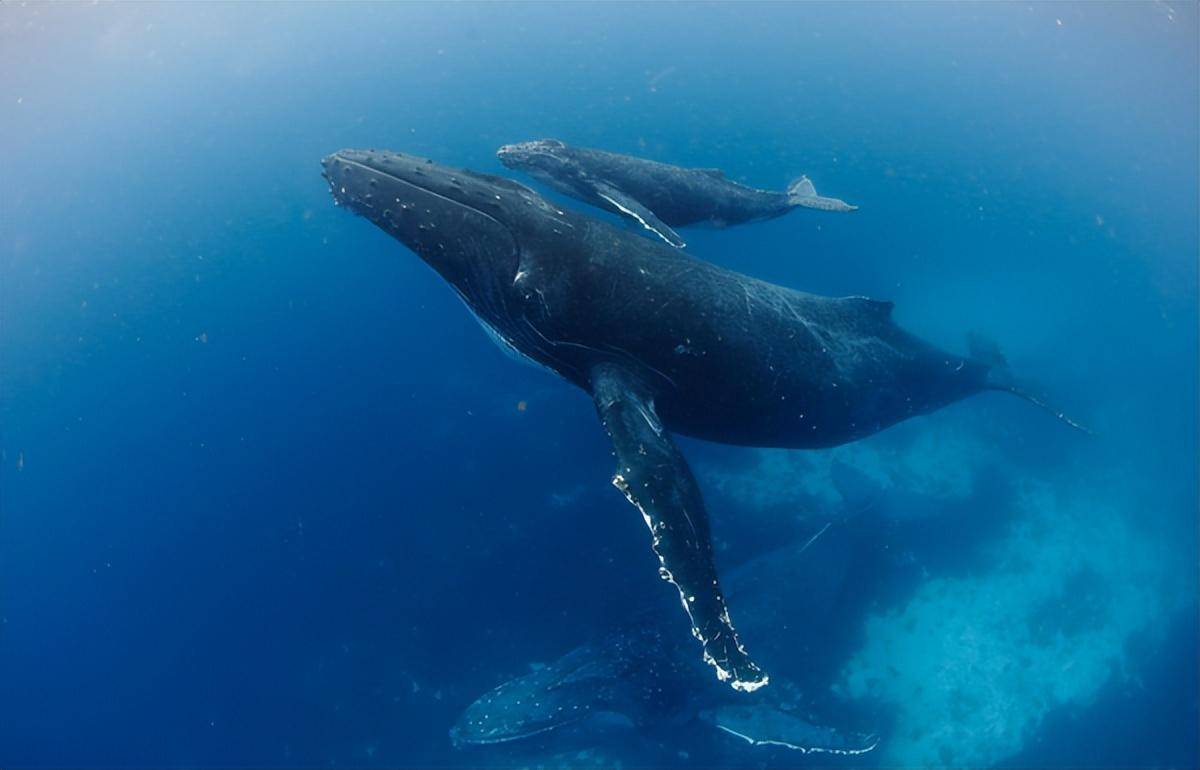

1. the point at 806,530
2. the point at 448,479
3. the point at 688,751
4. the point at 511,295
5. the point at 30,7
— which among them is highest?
the point at 30,7

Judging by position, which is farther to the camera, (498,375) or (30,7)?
(30,7)

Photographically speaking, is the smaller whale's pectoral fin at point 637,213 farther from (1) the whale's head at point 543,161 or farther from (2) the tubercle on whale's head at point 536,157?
(2) the tubercle on whale's head at point 536,157

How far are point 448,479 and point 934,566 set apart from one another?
476 inches

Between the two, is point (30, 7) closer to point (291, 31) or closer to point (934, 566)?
point (291, 31)

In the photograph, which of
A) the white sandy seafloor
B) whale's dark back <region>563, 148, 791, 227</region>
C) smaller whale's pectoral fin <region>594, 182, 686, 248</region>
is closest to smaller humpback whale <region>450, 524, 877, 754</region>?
the white sandy seafloor

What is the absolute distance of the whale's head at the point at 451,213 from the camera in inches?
262

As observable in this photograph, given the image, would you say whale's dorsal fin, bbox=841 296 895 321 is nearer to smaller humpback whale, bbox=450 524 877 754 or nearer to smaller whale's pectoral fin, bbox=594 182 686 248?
smaller whale's pectoral fin, bbox=594 182 686 248

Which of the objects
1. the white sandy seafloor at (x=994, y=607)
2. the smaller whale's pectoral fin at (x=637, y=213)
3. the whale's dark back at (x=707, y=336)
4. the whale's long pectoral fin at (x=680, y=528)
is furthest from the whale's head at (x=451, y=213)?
the white sandy seafloor at (x=994, y=607)

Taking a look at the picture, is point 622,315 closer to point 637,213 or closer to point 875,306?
point 637,213

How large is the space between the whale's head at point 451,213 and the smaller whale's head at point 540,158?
4.08m

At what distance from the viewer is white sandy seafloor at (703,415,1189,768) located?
1323 centimetres

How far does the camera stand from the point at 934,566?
14.4 metres

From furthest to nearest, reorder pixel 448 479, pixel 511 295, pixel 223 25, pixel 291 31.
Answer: pixel 223 25, pixel 291 31, pixel 448 479, pixel 511 295

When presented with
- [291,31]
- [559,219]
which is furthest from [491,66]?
[559,219]
